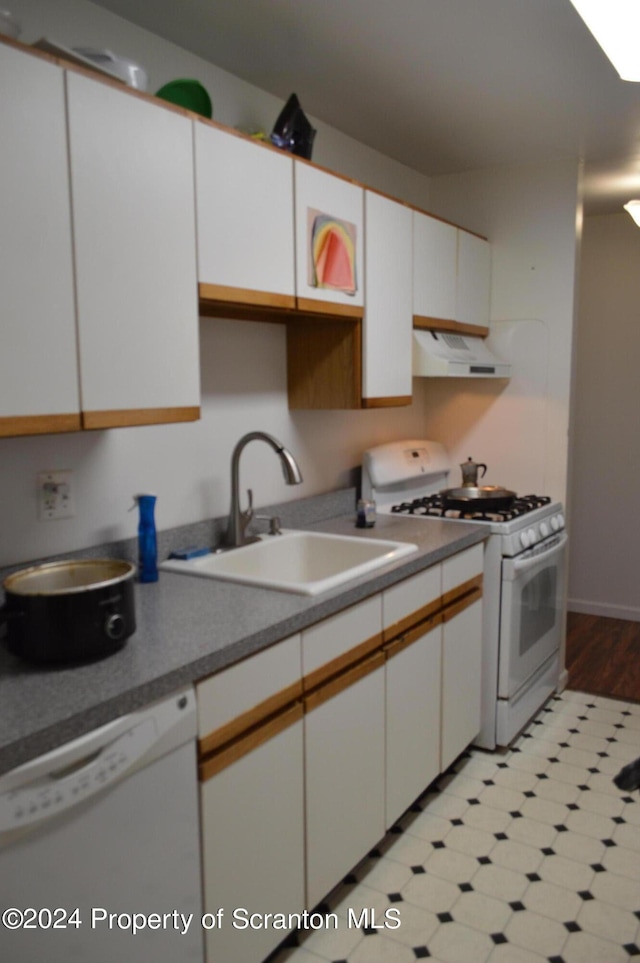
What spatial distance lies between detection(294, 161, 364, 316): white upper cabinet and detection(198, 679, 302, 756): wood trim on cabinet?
1157mm

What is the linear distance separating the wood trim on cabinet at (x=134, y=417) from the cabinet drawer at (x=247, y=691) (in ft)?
1.97

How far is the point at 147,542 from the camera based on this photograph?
1957mm

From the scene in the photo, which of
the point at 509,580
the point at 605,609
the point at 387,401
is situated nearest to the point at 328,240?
the point at 387,401

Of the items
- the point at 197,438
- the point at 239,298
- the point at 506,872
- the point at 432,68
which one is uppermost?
the point at 432,68

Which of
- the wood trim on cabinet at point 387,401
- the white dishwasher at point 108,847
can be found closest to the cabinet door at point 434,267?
the wood trim on cabinet at point 387,401

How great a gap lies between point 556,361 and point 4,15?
2.62 metres

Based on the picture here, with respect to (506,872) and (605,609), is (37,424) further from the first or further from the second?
(605,609)

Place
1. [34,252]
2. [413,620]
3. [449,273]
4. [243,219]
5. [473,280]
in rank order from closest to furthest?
[34,252], [243,219], [413,620], [449,273], [473,280]

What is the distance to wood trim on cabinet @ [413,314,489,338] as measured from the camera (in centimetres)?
292

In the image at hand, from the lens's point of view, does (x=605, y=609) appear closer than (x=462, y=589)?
No

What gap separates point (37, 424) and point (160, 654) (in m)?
0.53

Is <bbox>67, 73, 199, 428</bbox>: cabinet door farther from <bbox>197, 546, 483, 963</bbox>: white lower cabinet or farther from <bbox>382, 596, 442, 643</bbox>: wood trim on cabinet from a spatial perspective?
<bbox>382, 596, 442, 643</bbox>: wood trim on cabinet

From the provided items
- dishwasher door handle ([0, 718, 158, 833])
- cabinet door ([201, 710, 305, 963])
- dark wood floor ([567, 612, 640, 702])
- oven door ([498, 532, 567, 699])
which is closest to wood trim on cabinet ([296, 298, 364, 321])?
oven door ([498, 532, 567, 699])

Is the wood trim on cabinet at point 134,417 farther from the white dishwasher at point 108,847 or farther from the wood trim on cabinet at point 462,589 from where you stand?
the wood trim on cabinet at point 462,589
